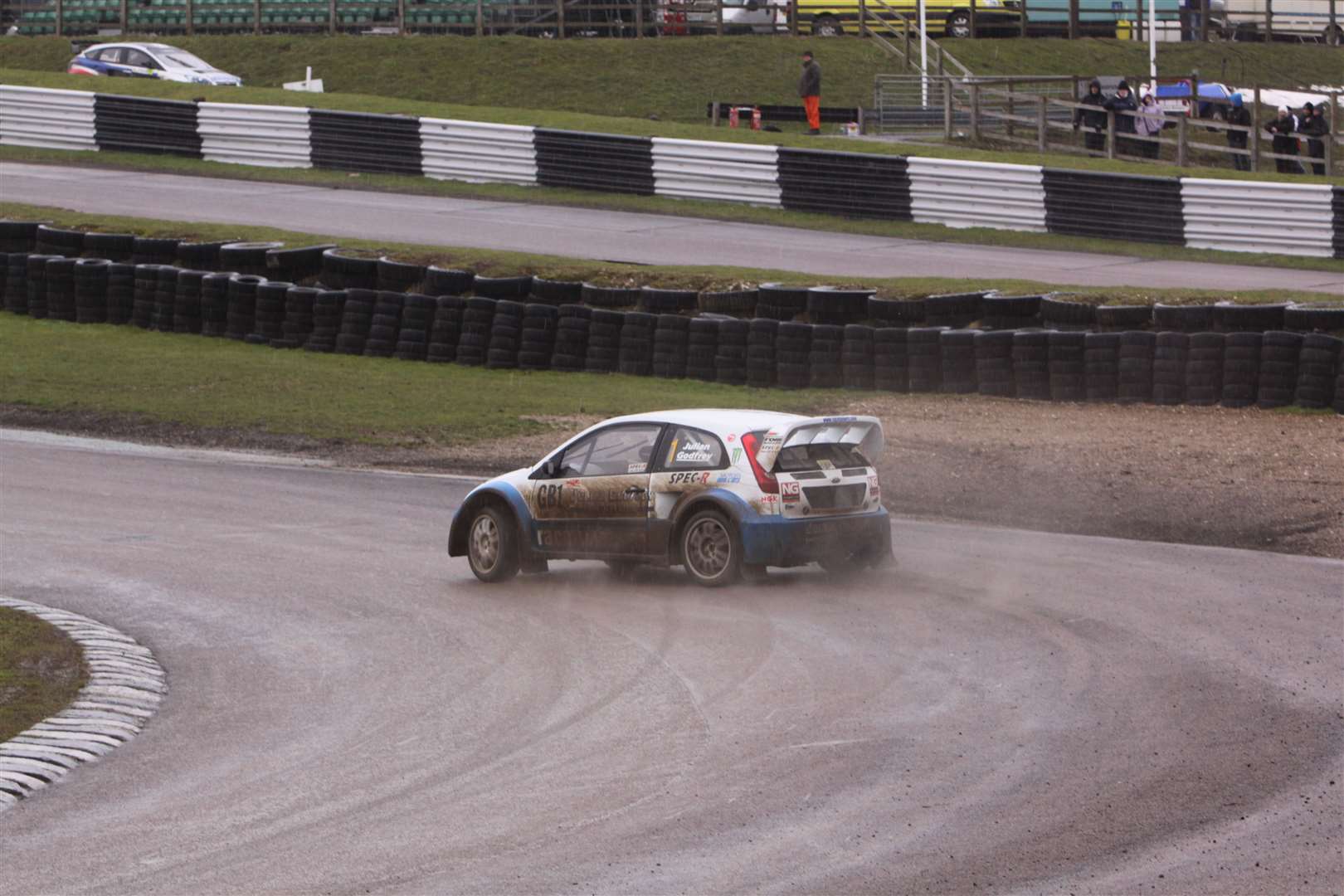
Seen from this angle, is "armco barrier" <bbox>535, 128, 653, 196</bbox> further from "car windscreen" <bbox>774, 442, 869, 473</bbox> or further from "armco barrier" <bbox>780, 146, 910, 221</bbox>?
"car windscreen" <bbox>774, 442, 869, 473</bbox>

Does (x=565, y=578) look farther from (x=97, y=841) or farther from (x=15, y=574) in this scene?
(x=97, y=841)

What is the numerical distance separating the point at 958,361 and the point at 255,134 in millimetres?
18190

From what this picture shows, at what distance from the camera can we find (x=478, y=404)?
58.4 feet

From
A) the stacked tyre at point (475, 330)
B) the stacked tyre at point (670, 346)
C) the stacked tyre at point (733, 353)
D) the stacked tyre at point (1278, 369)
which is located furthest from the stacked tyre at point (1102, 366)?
the stacked tyre at point (475, 330)

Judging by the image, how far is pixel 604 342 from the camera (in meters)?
19.0

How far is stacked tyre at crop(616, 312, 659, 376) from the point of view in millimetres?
18797

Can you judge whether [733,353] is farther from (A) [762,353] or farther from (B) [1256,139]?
(B) [1256,139]

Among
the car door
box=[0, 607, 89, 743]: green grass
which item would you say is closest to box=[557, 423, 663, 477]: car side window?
the car door

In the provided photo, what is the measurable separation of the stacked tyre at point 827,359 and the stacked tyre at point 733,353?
733 mm

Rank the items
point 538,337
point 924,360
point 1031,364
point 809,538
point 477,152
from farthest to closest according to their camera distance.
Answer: point 477,152, point 538,337, point 924,360, point 1031,364, point 809,538

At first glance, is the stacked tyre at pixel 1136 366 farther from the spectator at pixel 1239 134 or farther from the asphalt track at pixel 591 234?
the spectator at pixel 1239 134

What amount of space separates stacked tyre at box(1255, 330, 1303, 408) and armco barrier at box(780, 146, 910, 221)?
1141 centimetres

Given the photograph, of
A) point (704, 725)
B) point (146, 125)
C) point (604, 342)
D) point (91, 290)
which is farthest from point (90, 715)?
point (146, 125)

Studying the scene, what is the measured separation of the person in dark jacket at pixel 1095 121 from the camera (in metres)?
35.0
